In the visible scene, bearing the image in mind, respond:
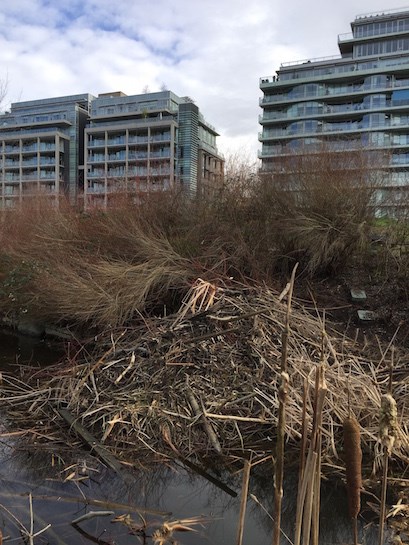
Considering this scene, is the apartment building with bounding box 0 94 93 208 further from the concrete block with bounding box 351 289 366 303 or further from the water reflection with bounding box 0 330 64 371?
the concrete block with bounding box 351 289 366 303

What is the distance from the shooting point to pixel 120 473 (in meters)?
5.01

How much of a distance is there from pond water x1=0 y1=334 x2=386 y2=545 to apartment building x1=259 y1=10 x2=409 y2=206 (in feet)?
179

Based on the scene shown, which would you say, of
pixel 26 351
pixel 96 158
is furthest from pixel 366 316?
pixel 96 158

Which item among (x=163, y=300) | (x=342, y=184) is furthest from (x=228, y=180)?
(x=163, y=300)

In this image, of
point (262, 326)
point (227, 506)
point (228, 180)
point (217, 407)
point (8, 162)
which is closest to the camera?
point (227, 506)

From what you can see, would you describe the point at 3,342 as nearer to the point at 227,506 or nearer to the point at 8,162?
the point at 227,506

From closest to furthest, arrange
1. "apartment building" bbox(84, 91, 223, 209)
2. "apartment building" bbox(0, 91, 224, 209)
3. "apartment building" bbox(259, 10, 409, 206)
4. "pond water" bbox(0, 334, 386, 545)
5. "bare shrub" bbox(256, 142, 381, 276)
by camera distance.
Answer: "pond water" bbox(0, 334, 386, 545)
"bare shrub" bbox(256, 142, 381, 276)
"apartment building" bbox(259, 10, 409, 206)
"apartment building" bbox(84, 91, 223, 209)
"apartment building" bbox(0, 91, 224, 209)

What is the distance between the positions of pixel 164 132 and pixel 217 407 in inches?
2664

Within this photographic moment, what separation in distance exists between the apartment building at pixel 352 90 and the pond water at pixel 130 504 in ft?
179

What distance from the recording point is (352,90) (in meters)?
62.0

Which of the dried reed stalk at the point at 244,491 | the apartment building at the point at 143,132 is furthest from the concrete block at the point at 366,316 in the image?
the apartment building at the point at 143,132

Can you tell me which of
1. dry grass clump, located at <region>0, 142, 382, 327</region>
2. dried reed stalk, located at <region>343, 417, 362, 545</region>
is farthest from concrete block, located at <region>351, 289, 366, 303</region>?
dried reed stalk, located at <region>343, 417, 362, 545</region>

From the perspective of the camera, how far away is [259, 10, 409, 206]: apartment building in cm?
5841

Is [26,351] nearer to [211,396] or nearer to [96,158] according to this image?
[211,396]
